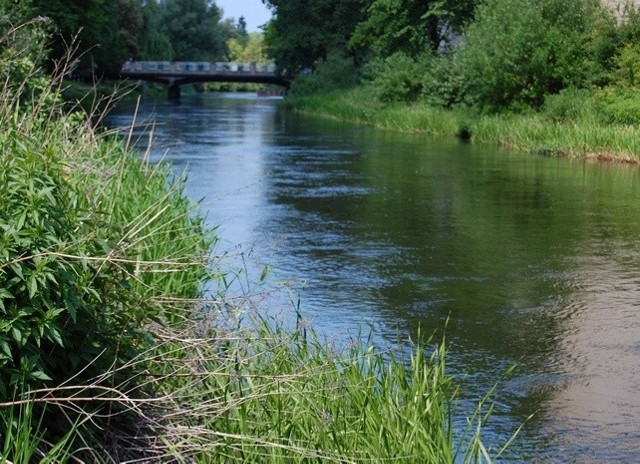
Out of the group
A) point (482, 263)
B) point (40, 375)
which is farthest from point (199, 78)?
point (40, 375)

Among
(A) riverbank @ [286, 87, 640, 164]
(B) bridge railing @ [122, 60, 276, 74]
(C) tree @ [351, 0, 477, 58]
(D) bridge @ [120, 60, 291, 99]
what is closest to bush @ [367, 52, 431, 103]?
(A) riverbank @ [286, 87, 640, 164]

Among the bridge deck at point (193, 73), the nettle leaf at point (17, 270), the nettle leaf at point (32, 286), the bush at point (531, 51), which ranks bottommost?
the nettle leaf at point (32, 286)

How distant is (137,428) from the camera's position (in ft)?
19.4

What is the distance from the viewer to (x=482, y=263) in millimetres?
13633

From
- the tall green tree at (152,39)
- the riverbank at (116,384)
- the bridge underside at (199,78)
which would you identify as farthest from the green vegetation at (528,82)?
the tall green tree at (152,39)

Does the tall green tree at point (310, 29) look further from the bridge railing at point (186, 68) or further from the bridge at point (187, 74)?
the bridge railing at point (186, 68)

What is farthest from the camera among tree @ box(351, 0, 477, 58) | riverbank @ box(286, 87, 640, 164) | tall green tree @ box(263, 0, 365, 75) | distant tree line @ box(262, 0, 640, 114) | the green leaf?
tall green tree @ box(263, 0, 365, 75)

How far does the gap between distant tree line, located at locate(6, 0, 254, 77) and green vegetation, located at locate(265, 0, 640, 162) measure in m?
12.2

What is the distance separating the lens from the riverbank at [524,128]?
1061 inches

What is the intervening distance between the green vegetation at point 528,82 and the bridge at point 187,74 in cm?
4239

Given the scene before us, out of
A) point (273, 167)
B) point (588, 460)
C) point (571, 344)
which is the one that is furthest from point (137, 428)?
point (273, 167)

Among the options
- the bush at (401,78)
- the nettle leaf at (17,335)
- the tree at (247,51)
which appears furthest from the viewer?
the tree at (247,51)

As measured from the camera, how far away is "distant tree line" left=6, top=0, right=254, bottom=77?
49.6 meters

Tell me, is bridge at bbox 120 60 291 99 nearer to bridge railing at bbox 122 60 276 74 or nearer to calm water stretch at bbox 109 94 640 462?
bridge railing at bbox 122 60 276 74
